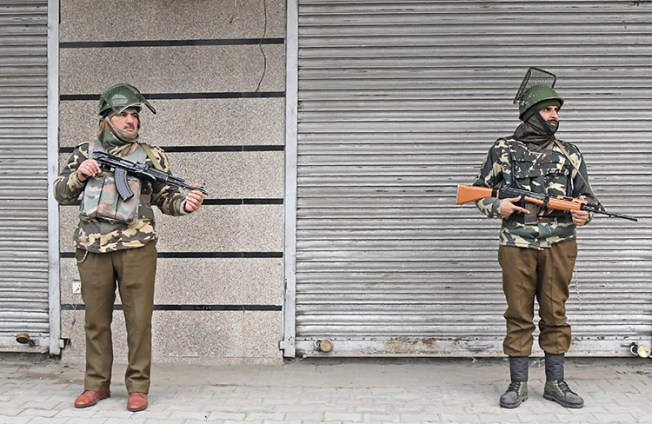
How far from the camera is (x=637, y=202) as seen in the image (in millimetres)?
5543

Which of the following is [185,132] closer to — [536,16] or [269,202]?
[269,202]

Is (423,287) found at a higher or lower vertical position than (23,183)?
Result: lower

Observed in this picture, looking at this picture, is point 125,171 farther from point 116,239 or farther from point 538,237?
point 538,237

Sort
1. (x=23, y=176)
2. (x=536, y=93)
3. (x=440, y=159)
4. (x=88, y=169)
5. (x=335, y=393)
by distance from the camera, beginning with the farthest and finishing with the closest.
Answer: (x=23, y=176) → (x=440, y=159) → (x=335, y=393) → (x=536, y=93) → (x=88, y=169)

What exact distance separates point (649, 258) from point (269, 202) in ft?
10.9

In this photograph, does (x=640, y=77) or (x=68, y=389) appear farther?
(x=640, y=77)

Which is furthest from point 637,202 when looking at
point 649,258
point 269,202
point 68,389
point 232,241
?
point 68,389

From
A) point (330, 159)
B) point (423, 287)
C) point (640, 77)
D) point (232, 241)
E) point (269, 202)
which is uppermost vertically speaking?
point (640, 77)

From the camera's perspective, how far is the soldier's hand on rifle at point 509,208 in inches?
176

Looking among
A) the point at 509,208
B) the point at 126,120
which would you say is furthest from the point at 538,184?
the point at 126,120

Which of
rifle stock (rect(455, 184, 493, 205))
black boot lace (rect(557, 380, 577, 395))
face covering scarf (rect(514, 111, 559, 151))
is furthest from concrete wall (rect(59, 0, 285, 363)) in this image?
black boot lace (rect(557, 380, 577, 395))

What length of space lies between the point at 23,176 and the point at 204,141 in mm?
1682

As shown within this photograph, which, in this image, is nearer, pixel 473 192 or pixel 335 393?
pixel 473 192

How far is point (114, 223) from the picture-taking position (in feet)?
14.7
